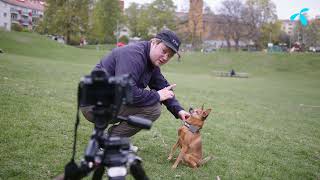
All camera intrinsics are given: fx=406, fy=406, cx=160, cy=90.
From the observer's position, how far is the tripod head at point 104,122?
276cm

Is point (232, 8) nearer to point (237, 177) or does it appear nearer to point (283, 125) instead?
point (283, 125)

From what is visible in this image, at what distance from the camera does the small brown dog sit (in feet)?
20.3

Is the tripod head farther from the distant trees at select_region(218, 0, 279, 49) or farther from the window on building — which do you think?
the window on building

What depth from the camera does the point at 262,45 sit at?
103m

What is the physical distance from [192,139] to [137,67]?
5.70ft

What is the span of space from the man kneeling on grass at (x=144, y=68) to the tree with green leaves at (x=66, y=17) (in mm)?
68188

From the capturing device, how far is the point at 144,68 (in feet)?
18.2

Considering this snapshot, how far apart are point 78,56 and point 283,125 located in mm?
43683

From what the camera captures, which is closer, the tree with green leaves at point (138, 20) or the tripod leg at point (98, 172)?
the tripod leg at point (98, 172)

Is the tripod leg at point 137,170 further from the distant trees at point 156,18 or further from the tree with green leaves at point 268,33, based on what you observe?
the tree with green leaves at point 268,33

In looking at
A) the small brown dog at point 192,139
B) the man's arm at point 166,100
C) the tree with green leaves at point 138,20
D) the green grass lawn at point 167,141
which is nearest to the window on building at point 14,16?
the tree with green leaves at point 138,20

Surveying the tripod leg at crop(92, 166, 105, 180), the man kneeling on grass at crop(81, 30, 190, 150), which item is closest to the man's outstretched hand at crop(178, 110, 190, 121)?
the man kneeling on grass at crop(81, 30, 190, 150)

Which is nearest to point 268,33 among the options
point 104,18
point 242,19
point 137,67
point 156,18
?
point 242,19

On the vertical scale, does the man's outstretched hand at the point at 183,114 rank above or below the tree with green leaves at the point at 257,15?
below
